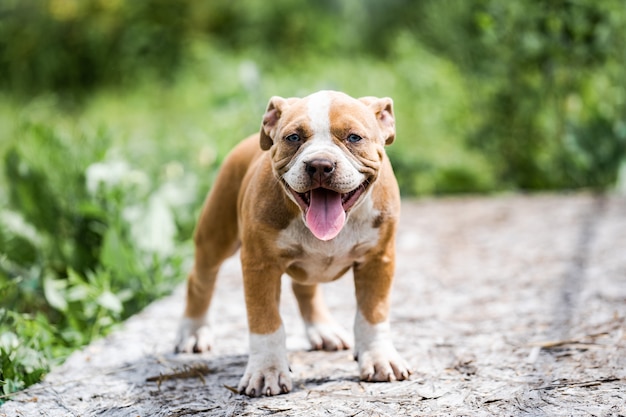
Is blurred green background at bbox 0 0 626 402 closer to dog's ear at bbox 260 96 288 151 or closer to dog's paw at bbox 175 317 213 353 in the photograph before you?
dog's paw at bbox 175 317 213 353

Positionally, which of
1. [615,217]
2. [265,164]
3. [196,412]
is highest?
[265,164]

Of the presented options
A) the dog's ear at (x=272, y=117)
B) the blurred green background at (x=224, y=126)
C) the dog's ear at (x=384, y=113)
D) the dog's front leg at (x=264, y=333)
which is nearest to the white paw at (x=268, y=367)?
the dog's front leg at (x=264, y=333)

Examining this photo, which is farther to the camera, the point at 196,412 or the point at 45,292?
the point at 45,292

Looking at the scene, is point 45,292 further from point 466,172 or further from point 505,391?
point 466,172

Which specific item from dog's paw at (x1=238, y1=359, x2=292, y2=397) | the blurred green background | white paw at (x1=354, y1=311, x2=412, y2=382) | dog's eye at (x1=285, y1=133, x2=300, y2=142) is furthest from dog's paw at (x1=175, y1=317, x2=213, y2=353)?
dog's eye at (x1=285, y1=133, x2=300, y2=142)

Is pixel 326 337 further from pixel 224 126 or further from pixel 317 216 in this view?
pixel 224 126

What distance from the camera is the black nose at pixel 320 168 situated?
8.94 feet

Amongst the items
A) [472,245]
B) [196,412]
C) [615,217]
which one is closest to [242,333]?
[196,412]

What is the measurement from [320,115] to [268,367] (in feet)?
3.30

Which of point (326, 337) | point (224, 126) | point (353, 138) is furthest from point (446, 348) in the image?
point (224, 126)

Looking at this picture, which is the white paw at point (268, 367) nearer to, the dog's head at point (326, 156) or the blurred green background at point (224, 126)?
the dog's head at point (326, 156)

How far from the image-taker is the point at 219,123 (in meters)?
7.77

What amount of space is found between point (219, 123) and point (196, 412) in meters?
4.96

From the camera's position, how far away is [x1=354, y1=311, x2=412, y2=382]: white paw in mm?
3262
